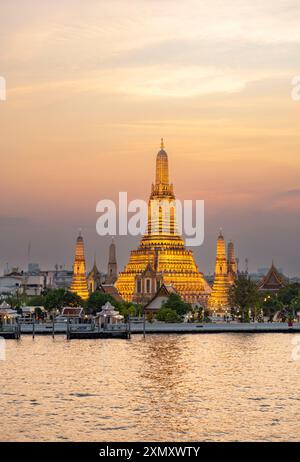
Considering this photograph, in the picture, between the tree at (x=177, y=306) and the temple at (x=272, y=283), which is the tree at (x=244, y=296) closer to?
the tree at (x=177, y=306)

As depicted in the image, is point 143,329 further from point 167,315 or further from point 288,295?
point 288,295

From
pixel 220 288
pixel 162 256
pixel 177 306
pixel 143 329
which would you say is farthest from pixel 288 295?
pixel 143 329

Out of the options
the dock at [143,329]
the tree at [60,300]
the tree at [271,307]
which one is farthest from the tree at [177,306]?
the tree at [271,307]

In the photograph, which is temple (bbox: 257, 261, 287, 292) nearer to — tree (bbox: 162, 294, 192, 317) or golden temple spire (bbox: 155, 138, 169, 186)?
golden temple spire (bbox: 155, 138, 169, 186)

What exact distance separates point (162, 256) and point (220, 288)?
1005cm

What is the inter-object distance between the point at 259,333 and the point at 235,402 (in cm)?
6882

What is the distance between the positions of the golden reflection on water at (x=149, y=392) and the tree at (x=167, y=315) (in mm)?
26760

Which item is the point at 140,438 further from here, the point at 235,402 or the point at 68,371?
the point at 68,371

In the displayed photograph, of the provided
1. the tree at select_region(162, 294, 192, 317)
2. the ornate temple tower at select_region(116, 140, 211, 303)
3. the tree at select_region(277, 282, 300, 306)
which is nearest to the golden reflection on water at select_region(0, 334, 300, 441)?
the tree at select_region(162, 294, 192, 317)

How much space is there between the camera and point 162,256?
15525 cm

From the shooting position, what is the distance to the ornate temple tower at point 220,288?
15515 centimetres
